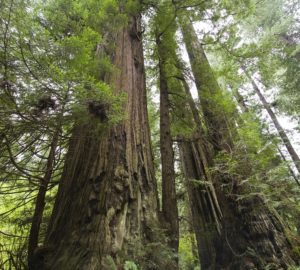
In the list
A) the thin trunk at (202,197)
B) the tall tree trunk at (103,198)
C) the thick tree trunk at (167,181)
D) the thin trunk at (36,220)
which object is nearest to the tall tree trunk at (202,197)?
the thin trunk at (202,197)

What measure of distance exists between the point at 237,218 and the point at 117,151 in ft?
9.09

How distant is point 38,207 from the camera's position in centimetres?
252

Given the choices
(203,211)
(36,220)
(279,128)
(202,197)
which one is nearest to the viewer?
(36,220)

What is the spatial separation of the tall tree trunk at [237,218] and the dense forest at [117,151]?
0.02 metres

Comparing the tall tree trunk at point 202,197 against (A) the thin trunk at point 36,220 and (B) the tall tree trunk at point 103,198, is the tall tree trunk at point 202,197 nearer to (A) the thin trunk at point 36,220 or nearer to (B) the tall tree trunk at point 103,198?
(B) the tall tree trunk at point 103,198

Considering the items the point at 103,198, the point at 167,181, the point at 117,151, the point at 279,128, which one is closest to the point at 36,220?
the point at 103,198

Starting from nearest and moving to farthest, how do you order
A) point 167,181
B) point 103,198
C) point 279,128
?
point 103,198 → point 167,181 → point 279,128

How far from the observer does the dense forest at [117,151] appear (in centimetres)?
203

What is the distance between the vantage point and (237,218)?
4.19 m

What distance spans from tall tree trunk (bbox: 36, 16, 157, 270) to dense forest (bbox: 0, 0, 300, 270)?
0.01 meters

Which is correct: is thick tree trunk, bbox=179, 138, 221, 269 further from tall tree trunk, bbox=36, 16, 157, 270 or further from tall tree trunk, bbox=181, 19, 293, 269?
tall tree trunk, bbox=36, 16, 157, 270

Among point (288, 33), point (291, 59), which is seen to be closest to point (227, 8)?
point (291, 59)

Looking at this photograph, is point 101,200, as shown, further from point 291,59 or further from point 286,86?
point 286,86

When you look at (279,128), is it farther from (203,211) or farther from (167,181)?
(167,181)
